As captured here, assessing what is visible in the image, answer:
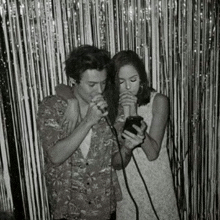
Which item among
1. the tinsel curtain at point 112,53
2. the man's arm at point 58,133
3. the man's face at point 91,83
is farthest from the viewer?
the tinsel curtain at point 112,53

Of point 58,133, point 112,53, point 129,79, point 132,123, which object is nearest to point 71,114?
point 58,133

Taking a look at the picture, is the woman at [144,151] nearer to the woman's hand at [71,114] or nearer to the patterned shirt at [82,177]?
the patterned shirt at [82,177]

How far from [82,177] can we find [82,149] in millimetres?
118

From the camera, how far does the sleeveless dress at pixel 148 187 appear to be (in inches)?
54.8

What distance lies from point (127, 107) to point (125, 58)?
253mm

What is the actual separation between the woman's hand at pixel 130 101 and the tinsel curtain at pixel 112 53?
1.16 feet

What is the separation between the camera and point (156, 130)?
4.42 feet

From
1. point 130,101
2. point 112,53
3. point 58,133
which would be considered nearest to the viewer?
point 58,133

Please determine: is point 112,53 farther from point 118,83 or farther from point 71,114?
point 71,114

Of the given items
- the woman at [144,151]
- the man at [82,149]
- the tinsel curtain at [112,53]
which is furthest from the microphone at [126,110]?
the tinsel curtain at [112,53]

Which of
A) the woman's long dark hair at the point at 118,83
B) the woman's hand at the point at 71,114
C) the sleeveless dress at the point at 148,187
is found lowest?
the sleeveless dress at the point at 148,187

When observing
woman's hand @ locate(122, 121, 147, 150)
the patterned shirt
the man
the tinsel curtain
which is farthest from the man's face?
the tinsel curtain

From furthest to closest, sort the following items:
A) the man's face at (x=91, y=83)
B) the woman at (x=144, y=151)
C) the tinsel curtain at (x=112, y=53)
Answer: the tinsel curtain at (x=112, y=53), the woman at (x=144, y=151), the man's face at (x=91, y=83)

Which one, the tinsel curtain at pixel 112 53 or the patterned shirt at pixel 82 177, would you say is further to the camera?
the tinsel curtain at pixel 112 53
